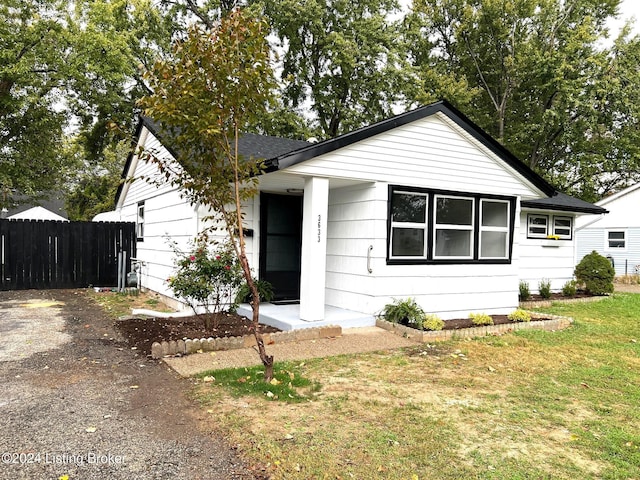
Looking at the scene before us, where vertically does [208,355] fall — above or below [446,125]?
below

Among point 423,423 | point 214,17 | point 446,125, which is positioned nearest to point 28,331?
point 423,423

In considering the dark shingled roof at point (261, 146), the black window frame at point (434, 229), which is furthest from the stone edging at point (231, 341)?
the dark shingled roof at point (261, 146)

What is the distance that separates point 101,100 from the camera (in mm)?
19438

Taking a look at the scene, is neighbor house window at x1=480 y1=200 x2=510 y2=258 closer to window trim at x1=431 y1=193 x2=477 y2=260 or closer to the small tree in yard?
window trim at x1=431 y1=193 x2=477 y2=260

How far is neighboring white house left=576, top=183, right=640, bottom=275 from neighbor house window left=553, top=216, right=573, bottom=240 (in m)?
6.88

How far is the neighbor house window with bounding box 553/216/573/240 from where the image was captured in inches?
523

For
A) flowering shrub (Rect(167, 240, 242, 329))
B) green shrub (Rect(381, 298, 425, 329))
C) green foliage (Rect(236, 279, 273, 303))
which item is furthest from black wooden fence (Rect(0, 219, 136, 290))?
green shrub (Rect(381, 298, 425, 329))

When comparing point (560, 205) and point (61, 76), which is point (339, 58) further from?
point (560, 205)

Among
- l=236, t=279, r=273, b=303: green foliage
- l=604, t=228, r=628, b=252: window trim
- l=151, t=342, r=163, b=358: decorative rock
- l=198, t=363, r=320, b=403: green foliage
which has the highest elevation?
l=604, t=228, r=628, b=252: window trim

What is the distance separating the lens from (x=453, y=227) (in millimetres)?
8250

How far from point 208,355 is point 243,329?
124cm

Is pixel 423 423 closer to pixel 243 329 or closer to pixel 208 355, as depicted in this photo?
pixel 208 355

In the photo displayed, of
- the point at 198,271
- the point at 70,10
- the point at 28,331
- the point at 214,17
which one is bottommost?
the point at 28,331

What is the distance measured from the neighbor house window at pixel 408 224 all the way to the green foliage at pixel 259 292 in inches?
98.2
